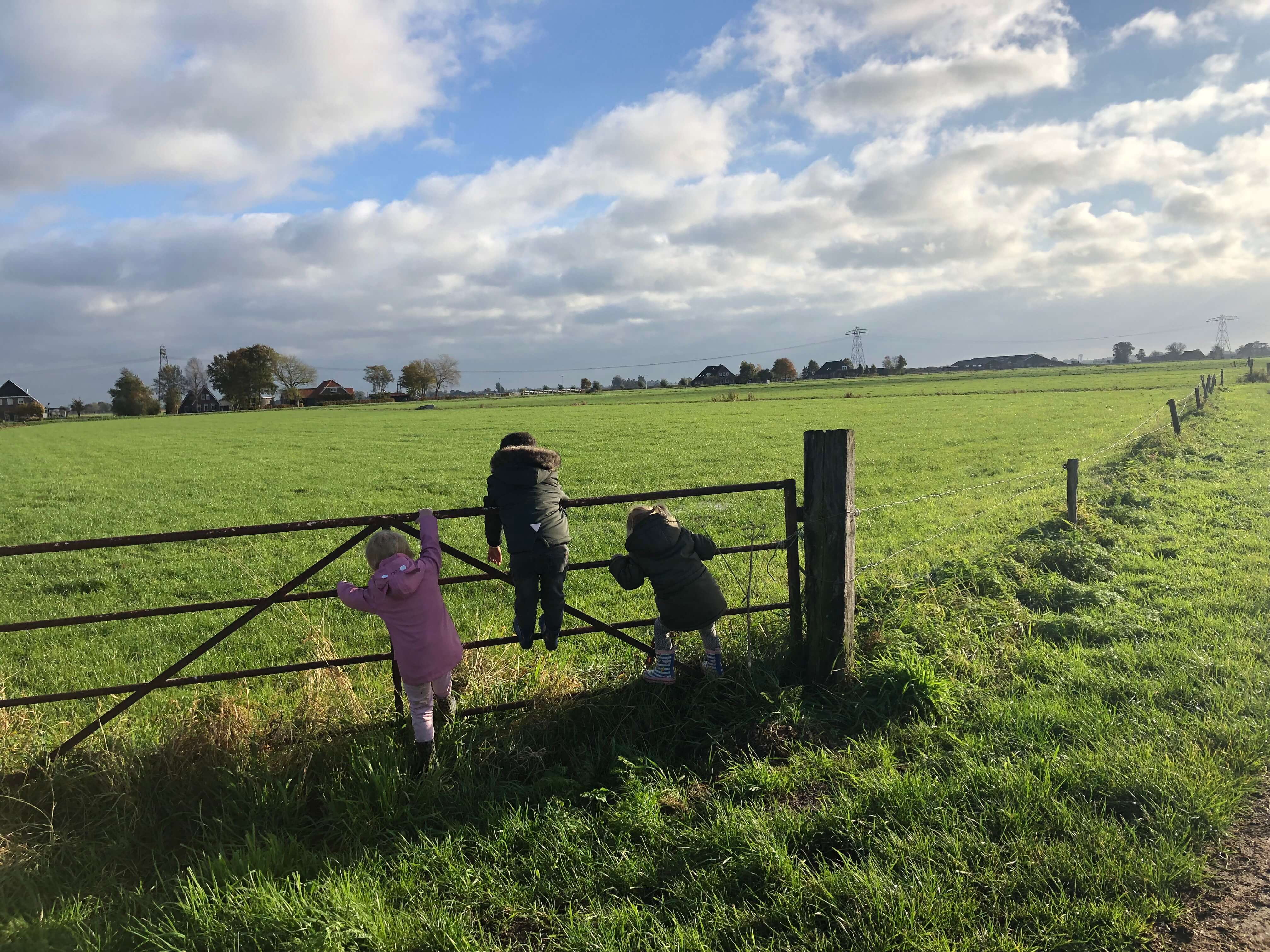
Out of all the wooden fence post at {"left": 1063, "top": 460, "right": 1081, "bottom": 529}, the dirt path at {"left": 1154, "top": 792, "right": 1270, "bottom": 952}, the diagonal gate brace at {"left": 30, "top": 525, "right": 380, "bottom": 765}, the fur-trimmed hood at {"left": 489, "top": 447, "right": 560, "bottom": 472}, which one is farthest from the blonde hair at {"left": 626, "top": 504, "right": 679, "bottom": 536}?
the wooden fence post at {"left": 1063, "top": 460, "right": 1081, "bottom": 529}

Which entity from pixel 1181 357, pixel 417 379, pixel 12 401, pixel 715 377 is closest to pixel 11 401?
pixel 12 401

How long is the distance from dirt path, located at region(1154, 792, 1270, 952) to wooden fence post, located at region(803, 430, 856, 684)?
2.08 meters

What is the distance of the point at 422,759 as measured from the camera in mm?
4090

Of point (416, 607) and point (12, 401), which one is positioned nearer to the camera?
point (416, 607)

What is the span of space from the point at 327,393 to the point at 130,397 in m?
42.4

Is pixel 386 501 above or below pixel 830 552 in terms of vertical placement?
below

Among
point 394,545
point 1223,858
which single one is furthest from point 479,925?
point 1223,858

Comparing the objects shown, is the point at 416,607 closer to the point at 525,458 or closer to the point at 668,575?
the point at 525,458

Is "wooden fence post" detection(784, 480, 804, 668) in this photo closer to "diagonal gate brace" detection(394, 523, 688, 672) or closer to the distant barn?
"diagonal gate brace" detection(394, 523, 688, 672)

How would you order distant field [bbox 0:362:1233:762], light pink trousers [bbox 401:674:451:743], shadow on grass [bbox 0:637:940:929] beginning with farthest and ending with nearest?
distant field [bbox 0:362:1233:762] < light pink trousers [bbox 401:674:451:743] < shadow on grass [bbox 0:637:940:929]

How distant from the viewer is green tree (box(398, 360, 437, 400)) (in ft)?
482

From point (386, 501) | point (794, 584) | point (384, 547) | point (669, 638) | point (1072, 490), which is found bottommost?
point (386, 501)

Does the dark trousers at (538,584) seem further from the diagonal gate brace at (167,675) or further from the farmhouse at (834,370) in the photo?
the farmhouse at (834,370)

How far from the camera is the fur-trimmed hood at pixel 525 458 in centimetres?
451
